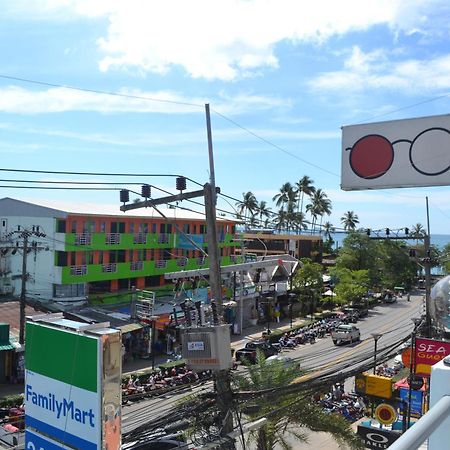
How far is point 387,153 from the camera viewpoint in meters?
5.00

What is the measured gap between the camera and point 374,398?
17781 millimetres

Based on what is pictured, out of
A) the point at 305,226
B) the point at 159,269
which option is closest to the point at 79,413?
the point at 159,269

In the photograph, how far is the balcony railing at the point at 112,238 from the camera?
33531 mm

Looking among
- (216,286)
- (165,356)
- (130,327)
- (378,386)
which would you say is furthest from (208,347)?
(165,356)

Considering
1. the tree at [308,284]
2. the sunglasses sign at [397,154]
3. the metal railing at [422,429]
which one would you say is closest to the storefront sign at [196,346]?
the sunglasses sign at [397,154]

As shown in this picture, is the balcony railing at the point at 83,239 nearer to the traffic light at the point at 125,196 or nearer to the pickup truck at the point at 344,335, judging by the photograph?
the pickup truck at the point at 344,335

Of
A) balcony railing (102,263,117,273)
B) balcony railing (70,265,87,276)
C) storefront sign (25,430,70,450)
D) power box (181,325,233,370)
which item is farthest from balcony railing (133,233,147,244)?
storefront sign (25,430,70,450)

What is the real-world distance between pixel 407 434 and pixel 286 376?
1367 centimetres

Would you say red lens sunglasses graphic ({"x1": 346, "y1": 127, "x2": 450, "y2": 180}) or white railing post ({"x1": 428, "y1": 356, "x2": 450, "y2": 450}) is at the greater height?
red lens sunglasses graphic ({"x1": 346, "y1": 127, "x2": 450, "y2": 180})

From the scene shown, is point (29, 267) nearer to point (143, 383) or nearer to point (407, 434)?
point (143, 383)

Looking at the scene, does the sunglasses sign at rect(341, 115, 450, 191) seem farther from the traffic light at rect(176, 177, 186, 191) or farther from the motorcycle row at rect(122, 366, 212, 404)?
the motorcycle row at rect(122, 366, 212, 404)

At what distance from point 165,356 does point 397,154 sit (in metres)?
27.5

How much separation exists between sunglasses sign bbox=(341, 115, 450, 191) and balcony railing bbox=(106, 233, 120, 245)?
2960 centimetres

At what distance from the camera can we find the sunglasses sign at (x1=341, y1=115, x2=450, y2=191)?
4.77m
